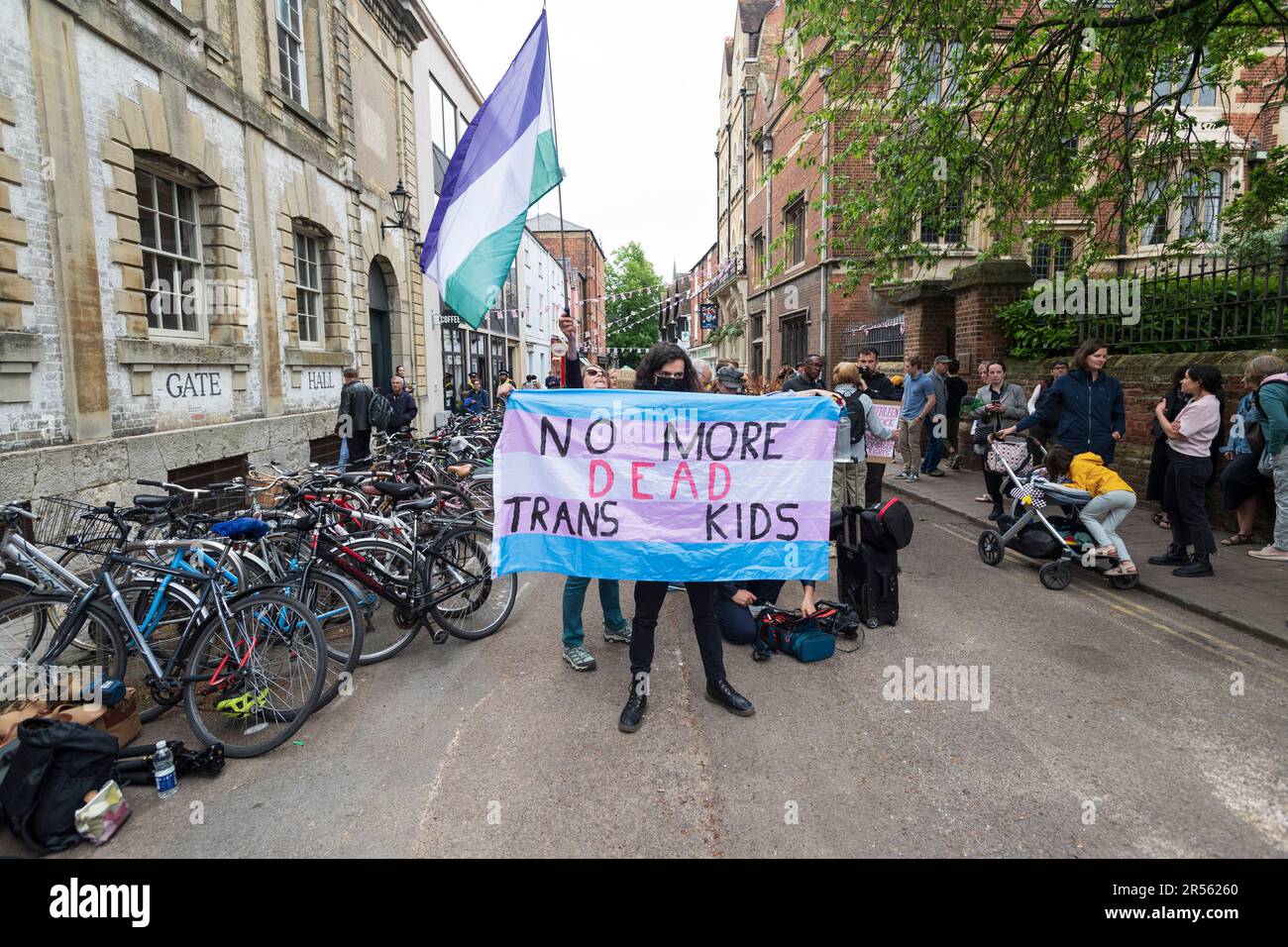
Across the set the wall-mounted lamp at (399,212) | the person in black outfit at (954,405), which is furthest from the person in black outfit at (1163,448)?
the wall-mounted lamp at (399,212)

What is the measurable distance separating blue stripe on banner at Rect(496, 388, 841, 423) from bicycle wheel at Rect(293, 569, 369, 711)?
1685mm

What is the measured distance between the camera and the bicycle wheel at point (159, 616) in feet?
13.4

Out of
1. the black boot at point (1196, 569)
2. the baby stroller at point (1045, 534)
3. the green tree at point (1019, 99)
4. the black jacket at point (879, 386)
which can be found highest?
the green tree at point (1019, 99)

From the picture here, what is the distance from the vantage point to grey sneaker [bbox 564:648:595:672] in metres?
4.64

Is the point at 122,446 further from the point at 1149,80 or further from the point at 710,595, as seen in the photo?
the point at 1149,80

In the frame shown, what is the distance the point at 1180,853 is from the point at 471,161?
6.66 meters

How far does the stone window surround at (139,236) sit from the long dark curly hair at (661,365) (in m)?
6.70

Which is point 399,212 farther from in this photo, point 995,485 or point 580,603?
point 580,603

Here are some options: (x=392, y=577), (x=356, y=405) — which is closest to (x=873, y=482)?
(x=392, y=577)

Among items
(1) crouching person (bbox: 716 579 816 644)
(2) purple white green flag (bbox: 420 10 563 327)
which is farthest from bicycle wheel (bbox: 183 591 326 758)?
(2) purple white green flag (bbox: 420 10 563 327)

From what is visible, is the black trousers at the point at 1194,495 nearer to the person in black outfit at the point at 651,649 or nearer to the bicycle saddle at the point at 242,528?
the person in black outfit at the point at 651,649

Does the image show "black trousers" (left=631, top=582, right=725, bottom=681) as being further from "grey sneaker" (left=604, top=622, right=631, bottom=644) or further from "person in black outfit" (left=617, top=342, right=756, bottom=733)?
"grey sneaker" (left=604, top=622, right=631, bottom=644)

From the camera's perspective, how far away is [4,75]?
6223mm

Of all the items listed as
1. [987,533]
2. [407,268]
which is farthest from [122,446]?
[407,268]
